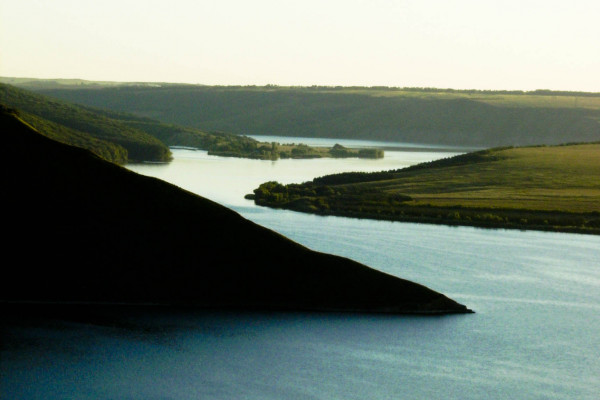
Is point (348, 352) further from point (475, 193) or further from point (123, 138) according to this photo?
point (123, 138)

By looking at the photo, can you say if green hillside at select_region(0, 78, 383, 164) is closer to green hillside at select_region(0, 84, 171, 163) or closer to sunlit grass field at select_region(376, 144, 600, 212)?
green hillside at select_region(0, 84, 171, 163)

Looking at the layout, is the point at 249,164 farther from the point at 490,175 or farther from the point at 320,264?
the point at 320,264

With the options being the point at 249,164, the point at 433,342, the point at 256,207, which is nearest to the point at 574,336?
the point at 433,342

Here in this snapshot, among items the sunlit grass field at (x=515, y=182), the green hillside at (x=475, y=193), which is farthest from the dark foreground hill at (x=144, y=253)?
the sunlit grass field at (x=515, y=182)

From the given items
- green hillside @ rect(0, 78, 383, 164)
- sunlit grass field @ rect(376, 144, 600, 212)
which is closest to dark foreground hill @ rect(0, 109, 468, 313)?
sunlit grass field @ rect(376, 144, 600, 212)

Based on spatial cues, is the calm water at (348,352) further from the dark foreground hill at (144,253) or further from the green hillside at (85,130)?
the green hillside at (85,130)

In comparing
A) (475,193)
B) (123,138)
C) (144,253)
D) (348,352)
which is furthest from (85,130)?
(348,352)

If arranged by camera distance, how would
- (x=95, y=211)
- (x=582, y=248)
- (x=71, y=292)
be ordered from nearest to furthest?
(x=71, y=292) → (x=95, y=211) → (x=582, y=248)
